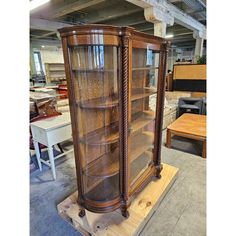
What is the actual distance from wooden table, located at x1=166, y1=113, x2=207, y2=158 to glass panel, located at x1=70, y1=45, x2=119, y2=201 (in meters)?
1.68

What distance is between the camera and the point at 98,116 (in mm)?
1445

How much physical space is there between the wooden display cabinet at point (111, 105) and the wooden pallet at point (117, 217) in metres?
0.09

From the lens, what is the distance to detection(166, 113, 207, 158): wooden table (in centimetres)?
271

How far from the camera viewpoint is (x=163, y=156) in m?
2.82

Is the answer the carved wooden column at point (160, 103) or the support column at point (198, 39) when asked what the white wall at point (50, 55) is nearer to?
the support column at point (198, 39)

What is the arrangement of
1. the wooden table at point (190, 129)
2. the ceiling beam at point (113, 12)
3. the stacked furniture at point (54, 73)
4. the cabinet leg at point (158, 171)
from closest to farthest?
the cabinet leg at point (158, 171)
the wooden table at point (190, 129)
the ceiling beam at point (113, 12)
the stacked furniture at point (54, 73)

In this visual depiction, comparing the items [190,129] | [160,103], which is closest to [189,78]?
[190,129]

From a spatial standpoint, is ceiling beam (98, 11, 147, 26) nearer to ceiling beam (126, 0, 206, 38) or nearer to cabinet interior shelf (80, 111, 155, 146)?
ceiling beam (126, 0, 206, 38)

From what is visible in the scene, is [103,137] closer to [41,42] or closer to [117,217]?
[117,217]

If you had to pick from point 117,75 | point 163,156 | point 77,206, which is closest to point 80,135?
Answer: point 117,75

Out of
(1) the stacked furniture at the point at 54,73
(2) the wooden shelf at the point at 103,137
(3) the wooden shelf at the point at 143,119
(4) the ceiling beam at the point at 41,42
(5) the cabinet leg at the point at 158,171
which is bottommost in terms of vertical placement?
(5) the cabinet leg at the point at 158,171

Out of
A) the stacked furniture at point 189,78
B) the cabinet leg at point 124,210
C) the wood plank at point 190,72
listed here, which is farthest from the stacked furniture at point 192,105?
the cabinet leg at point 124,210

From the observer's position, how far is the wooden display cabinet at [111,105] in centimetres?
115
